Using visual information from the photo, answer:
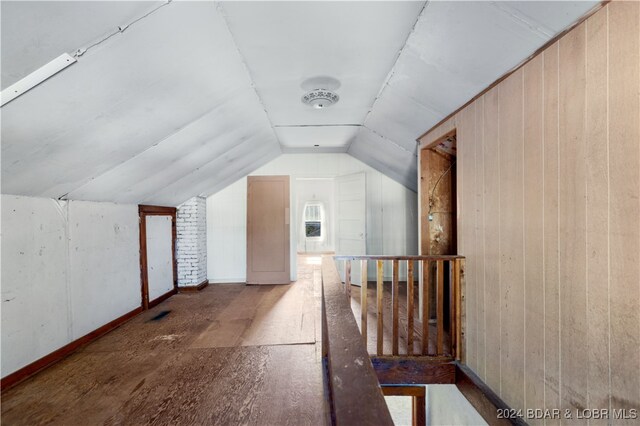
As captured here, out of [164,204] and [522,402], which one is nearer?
[522,402]

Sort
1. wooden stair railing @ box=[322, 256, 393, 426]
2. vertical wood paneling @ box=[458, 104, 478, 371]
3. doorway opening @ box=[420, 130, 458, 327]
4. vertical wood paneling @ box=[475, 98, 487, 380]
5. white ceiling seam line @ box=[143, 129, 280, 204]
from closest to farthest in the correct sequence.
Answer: wooden stair railing @ box=[322, 256, 393, 426] → vertical wood paneling @ box=[475, 98, 487, 380] → vertical wood paneling @ box=[458, 104, 478, 371] → doorway opening @ box=[420, 130, 458, 327] → white ceiling seam line @ box=[143, 129, 280, 204]

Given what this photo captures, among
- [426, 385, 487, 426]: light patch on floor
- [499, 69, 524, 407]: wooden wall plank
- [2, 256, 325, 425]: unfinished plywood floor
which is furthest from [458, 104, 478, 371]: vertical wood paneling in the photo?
[2, 256, 325, 425]: unfinished plywood floor

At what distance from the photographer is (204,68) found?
1.99 metres

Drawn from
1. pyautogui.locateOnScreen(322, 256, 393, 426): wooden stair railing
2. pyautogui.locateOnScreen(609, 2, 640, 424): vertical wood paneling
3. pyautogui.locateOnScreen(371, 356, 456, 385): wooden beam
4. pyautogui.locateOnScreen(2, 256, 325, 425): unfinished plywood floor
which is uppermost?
pyautogui.locateOnScreen(609, 2, 640, 424): vertical wood paneling

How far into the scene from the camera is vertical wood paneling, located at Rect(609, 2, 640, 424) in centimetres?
A: 112

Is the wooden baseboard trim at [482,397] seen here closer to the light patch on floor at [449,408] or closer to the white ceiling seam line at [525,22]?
the light patch on floor at [449,408]

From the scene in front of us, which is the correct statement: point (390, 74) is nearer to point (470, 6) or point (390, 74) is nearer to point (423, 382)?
point (470, 6)

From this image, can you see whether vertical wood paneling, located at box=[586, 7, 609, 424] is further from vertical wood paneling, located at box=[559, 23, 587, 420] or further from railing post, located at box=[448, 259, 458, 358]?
railing post, located at box=[448, 259, 458, 358]

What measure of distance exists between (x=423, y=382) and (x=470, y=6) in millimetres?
2897

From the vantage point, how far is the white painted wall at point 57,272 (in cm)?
225

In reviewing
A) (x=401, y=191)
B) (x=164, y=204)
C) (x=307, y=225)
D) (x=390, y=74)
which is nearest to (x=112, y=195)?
(x=164, y=204)

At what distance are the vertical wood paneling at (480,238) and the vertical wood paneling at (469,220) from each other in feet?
0.15

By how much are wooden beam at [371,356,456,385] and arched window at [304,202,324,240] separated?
768 cm

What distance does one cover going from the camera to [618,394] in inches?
47.4
